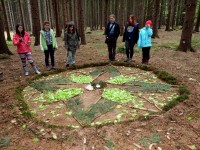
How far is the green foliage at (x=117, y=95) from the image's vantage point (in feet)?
17.1

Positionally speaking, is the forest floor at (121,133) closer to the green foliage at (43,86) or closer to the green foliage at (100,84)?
the green foliage at (43,86)

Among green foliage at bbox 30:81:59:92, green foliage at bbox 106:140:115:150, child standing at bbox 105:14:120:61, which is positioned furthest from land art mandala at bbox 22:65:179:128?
child standing at bbox 105:14:120:61

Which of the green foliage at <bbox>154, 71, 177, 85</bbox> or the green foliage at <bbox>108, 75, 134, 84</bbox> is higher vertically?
the green foliage at <bbox>154, 71, 177, 85</bbox>

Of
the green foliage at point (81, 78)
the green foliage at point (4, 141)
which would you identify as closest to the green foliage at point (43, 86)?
the green foliage at point (81, 78)

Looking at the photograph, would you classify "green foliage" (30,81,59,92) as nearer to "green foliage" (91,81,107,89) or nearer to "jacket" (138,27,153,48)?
"green foliage" (91,81,107,89)

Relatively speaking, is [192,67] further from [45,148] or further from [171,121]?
[45,148]

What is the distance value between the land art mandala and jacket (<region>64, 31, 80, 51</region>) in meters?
1.28

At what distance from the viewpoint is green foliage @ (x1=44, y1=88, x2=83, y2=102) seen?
17.7ft

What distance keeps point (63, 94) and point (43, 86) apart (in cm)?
99

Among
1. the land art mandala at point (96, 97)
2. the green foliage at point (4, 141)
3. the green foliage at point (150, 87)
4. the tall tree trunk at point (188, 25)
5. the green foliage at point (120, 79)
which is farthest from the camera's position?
the tall tree trunk at point (188, 25)

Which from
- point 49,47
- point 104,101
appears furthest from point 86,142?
point 49,47

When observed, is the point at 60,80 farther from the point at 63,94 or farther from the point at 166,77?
the point at 166,77

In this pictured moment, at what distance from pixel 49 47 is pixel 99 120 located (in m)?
4.46

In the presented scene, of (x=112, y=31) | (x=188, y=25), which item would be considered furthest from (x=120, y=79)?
(x=188, y=25)
